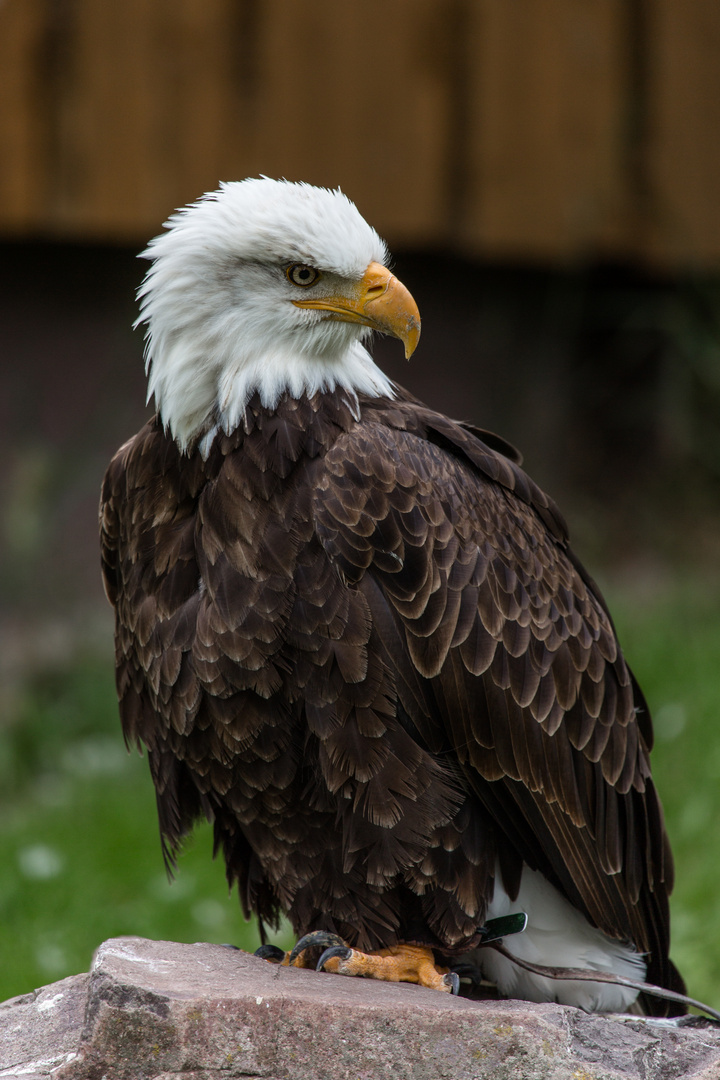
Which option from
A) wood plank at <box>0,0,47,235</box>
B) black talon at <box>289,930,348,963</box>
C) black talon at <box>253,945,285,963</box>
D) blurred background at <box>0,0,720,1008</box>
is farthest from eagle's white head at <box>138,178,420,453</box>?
wood plank at <box>0,0,47,235</box>

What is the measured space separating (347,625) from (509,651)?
54 centimetres

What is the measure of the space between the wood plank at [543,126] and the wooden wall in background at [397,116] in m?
0.01

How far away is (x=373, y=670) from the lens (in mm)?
3311

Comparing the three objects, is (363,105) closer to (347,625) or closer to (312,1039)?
(347,625)

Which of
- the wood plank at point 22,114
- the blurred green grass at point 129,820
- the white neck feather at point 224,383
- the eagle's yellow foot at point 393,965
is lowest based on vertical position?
the blurred green grass at point 129,820

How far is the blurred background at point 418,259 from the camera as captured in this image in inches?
312

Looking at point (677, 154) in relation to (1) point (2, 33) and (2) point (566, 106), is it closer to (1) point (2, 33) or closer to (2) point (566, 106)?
(2) point (566, 106)

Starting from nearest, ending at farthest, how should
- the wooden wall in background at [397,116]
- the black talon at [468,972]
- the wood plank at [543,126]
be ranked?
the black talon at [468,972], the wooden wall in background at [397,116], the wood plank at [543,126]

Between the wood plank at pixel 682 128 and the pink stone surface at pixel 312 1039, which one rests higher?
the wood plank at pixel 682 128

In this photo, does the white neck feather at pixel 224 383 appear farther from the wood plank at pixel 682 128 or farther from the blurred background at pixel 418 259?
the wood plank at pixel 682 128

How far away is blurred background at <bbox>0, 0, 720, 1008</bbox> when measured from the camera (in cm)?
793

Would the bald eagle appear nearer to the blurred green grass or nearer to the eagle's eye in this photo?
the eagle's eye

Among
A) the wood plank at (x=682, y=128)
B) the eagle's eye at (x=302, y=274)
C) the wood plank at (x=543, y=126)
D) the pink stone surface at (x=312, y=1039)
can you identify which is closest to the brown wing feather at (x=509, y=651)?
the eagle's eye at (x=302, y=274)

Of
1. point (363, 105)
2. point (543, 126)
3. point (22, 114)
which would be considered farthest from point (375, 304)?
point (543, 126)
